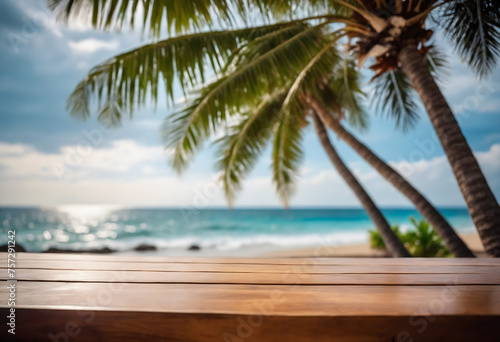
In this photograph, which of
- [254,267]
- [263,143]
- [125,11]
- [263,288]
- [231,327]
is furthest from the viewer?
[263,143]

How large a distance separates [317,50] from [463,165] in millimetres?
1994

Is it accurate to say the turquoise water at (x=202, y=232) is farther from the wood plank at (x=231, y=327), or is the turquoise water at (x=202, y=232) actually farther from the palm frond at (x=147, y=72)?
the wood plank at (x=231, y=327)

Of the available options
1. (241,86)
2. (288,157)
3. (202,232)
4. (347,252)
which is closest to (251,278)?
(241,86)

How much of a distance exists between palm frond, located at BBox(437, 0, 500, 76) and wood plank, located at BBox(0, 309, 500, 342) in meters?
3.20

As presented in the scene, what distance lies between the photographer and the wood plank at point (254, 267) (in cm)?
124

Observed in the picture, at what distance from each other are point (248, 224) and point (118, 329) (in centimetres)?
2508

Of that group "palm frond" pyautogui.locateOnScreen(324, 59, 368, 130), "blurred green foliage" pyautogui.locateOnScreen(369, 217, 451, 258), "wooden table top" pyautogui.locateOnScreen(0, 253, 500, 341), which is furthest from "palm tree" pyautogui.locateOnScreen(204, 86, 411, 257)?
"wooden table top" pyautogui.locateOnScreen(0, 253, 500, 341)

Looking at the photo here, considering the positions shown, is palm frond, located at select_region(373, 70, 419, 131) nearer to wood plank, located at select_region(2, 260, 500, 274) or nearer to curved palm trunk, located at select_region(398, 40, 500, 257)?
curved palm trunk, located at select_region(398, 40, 500, 257)

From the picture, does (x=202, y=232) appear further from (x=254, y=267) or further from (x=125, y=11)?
(x=254, y=267)

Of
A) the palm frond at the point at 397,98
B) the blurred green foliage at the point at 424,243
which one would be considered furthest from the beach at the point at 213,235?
the palm frond at the point at 397,98

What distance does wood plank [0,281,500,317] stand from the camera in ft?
2.50

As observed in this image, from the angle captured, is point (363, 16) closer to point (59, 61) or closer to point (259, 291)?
point (259, 291)

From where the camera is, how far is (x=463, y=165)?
9.29ft

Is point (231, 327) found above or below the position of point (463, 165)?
below
